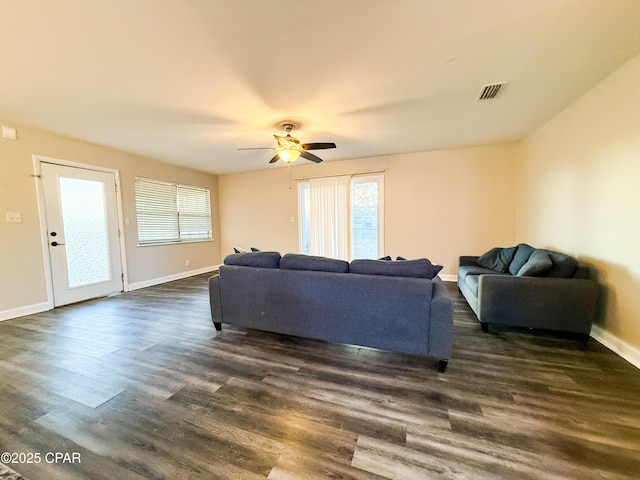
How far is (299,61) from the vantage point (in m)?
2.04

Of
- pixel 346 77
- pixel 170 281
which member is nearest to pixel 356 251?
pixel 346 77

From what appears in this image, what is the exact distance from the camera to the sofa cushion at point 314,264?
231cm

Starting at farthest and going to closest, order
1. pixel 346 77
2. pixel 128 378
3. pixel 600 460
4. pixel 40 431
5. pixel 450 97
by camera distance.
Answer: pixel 450 97 → pixel 346 77 → pixel 128 378 → pixel 40 431 → pixel 600 460

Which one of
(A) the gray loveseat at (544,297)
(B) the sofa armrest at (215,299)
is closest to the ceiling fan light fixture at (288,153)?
(B) the sofa armrest at (215,299)

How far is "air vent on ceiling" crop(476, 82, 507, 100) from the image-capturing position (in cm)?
241

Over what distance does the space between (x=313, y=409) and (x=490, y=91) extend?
3.25 meters

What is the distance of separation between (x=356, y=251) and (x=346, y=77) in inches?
141

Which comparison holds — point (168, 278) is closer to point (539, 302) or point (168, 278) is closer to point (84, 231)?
point (84, 231)

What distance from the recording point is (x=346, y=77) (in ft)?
7.45

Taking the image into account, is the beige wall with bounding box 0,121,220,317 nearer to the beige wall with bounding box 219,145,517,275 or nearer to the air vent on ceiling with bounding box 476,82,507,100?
the beige wall with bounding box 219,145,517,275

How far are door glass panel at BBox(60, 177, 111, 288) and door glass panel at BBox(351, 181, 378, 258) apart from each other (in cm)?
448

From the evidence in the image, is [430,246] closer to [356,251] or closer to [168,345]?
[356,251]

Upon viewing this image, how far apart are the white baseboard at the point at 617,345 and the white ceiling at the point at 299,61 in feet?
7.81

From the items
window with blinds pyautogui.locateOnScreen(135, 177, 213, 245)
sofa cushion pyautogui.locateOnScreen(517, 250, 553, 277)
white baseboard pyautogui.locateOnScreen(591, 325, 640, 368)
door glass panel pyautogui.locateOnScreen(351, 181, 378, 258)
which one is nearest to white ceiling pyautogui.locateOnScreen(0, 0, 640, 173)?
window with blinds pyautogui.locateOnScreen(135, 177, 213, 245)
